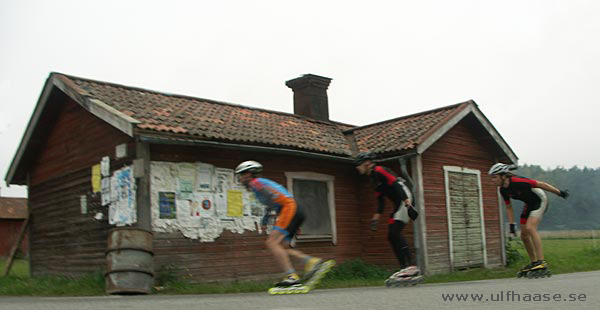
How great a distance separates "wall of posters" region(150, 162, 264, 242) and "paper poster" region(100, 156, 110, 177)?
1447 millimetres

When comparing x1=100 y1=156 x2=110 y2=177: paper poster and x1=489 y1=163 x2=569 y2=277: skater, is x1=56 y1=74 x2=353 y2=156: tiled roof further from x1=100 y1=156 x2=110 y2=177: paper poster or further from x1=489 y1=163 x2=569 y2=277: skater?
x1=489 y1=163 x2=569 y2=277: skater

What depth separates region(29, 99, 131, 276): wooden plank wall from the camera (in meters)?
13.0

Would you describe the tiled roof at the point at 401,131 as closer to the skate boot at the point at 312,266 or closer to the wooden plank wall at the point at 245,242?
the wooden plank wall at the point at 245,242

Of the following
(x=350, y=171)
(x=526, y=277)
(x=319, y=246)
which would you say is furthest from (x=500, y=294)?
(x=350, y=171)

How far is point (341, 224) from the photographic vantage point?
50.8 ft

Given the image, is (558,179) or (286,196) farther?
(558,179)

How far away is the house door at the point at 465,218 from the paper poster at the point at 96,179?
8.16 m

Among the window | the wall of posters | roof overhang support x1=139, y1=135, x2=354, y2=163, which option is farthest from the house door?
the wall of posters

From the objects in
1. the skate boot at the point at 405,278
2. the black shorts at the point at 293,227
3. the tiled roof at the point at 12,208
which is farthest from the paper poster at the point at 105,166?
the tiled roof at the point at 12,208

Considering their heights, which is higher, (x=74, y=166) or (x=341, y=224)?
(x=74, y=166)

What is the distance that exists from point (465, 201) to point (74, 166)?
9.57m

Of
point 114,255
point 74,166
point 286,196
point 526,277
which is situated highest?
point 74,166

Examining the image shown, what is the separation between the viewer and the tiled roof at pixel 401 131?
14.8m

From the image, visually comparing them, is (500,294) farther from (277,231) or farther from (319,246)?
(319,246)
